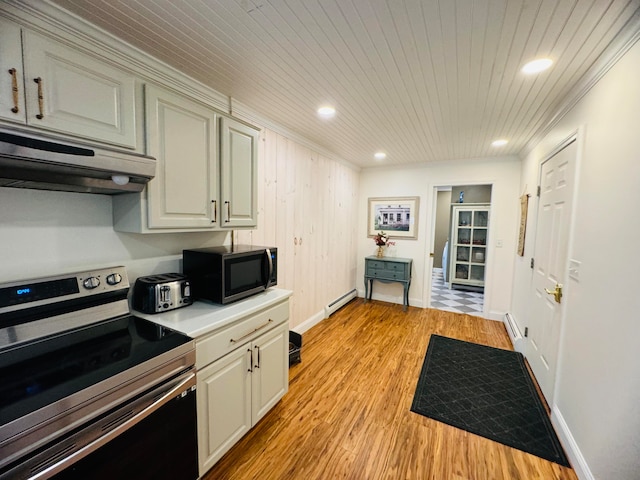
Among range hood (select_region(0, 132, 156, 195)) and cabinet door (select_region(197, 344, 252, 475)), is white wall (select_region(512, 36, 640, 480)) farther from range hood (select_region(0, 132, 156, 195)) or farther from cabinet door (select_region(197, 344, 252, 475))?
range hood (select_region(0, 132, 156, 195))

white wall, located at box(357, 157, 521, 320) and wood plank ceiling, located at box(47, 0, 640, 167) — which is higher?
wood plank ceiling, located at box(47, 0, 640, 167)

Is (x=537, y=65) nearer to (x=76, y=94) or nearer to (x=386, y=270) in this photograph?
(x=76, y=94)

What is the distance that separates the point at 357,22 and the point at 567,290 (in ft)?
7.22

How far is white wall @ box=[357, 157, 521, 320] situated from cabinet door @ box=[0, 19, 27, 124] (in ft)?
14.5

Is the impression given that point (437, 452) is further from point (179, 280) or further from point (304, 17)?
point (304, 17)

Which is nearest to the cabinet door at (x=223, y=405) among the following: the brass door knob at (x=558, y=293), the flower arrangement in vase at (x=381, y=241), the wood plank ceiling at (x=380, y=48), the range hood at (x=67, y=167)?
the range hood at (x=67, y=167)

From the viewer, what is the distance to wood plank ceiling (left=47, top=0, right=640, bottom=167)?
1230 millimetres

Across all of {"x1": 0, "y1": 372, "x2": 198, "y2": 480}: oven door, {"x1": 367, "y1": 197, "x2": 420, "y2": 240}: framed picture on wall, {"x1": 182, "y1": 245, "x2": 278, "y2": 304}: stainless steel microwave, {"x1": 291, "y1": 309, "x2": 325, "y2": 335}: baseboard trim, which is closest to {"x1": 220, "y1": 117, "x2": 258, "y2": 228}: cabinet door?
{"x1": 182, "y1": 245, "x2": 278, "y2": 304}: stainless steel microwave

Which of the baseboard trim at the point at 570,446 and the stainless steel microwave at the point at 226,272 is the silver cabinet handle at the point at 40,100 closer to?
the stainless steel microwave at the point at 226,272

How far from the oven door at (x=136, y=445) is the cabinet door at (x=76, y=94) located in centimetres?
122

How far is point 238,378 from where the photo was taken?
64.5 inches

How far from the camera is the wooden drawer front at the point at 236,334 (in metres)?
1.42

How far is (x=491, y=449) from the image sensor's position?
5.78ft

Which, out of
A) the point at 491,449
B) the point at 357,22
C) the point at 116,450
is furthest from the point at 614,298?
the point at 116,450
